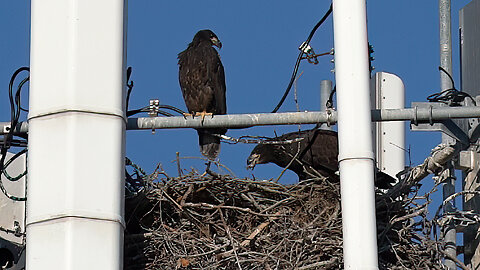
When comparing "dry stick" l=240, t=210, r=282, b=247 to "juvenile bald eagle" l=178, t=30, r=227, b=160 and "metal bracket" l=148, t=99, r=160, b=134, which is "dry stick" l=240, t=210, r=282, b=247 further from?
"juvenile bald eagle" l=178, t=30, r=227, b=160

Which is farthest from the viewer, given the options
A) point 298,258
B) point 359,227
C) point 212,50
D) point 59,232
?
point 212,50

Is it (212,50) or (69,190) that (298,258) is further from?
(212,50)

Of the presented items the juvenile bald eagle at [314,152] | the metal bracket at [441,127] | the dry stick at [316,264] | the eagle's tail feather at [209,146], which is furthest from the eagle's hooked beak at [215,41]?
the dry stick at [316,264]

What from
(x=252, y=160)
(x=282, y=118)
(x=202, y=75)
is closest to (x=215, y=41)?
(x=202, y=75)

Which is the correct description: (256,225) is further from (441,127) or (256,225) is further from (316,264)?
(441,127)

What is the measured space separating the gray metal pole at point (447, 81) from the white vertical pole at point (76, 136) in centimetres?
239

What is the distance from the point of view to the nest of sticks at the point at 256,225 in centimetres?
620

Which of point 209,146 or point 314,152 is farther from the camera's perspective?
point 209,146

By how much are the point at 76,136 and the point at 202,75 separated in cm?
461

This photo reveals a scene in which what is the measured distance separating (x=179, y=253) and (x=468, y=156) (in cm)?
180

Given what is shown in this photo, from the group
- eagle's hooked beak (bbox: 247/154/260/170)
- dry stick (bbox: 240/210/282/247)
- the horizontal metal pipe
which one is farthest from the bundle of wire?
eagle's hooked beak (bbox: 247/154/260/170)

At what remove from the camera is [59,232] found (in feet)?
14.4

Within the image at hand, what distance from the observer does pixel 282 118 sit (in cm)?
565

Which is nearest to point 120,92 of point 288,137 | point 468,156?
point 468,156
